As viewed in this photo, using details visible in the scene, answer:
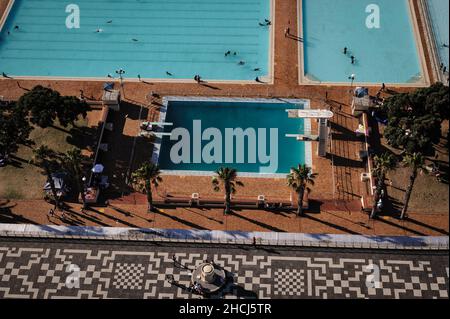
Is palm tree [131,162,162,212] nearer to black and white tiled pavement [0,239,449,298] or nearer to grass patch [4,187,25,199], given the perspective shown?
black and white tiled pavement [0,239,449,298]

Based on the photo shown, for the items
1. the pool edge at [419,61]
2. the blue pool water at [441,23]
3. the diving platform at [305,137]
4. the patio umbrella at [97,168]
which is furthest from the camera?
the blue pool water at [441,23]

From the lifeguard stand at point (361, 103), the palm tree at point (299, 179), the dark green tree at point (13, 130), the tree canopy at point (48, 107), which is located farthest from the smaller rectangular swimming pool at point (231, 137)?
the dark green tree at point (13, 130)

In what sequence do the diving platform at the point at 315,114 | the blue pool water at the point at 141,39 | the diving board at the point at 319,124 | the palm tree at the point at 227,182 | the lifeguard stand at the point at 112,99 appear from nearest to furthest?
the palm tree at the point at 227,182, the diving platform at the point at 315,114, the diving board at the point at 319,124, the lifeguard stand at the point at 112,99, the blue pool water at the point at 141,39

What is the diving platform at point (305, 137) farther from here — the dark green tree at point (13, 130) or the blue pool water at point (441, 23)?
the dark green tree at point (13, 130)
